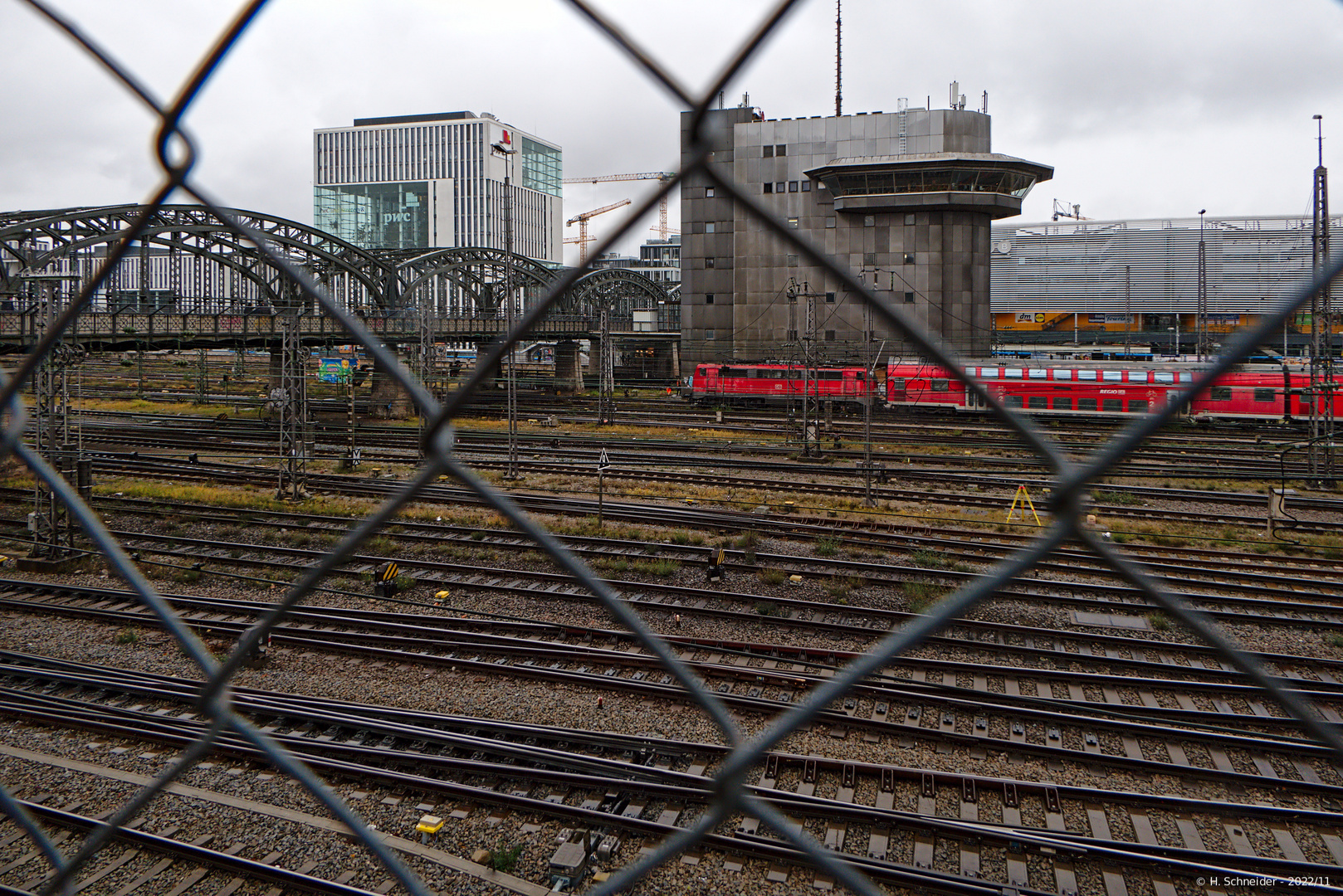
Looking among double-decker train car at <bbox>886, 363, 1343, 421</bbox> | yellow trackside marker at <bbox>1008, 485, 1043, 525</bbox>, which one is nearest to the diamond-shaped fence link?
→ yellow trackside marker at <bbox>1008, 485, 1043, 525</bbox>

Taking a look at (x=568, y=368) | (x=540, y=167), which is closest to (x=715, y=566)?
(x=568, y=368)

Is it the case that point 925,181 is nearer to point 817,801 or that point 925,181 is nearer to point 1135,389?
point 1135,389

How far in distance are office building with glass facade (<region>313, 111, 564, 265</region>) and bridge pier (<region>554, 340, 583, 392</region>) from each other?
56630mm

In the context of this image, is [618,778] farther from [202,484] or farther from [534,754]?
[202,484]

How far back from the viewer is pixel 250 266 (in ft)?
124

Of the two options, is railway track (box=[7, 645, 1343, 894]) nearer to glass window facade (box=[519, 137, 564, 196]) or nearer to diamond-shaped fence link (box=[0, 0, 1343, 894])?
diamond-shaped fence link (box=[0, 0, 1343, 894])

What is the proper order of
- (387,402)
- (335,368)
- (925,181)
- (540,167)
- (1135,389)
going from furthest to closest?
(540,167), (335,368), (925,181), (387,402), (1135,389)

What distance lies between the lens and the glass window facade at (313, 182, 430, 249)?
9344cm

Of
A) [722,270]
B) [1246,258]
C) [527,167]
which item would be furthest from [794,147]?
[527,167]

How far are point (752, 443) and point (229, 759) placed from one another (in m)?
17.1

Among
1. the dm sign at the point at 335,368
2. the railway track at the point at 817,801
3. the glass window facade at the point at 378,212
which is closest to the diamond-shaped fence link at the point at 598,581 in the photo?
the railway track at the point at 817,801

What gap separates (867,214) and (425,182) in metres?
74.8

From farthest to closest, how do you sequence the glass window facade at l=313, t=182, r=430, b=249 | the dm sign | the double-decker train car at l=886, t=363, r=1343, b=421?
the glass window facade at l=313, t=182, r=430, b=249 < the dm sign < the double-decker train car at l=886, t=363, r=1343, b=421

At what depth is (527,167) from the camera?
4203 inches
